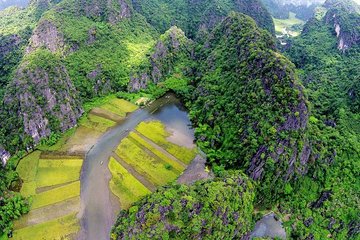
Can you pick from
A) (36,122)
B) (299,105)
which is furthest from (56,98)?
(299,105)

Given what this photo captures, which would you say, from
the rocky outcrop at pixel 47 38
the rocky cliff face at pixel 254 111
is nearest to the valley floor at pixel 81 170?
the rocky cliff face at pixel 254 111

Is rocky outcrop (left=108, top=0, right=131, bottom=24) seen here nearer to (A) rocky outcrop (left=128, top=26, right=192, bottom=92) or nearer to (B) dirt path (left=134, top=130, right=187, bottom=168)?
(A) rocky outcrop (left=128, top=26, right=192, bottom=92)

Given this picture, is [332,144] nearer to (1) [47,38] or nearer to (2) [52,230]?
(2) [52,230]

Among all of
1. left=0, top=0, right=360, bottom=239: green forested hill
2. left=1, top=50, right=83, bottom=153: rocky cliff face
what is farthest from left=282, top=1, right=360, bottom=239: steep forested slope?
left=1, top=50, right=83, bottom=153: rocky cliff face

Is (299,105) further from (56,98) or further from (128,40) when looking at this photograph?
(128,40)

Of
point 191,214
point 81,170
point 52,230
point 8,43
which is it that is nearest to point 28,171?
point 81,170
